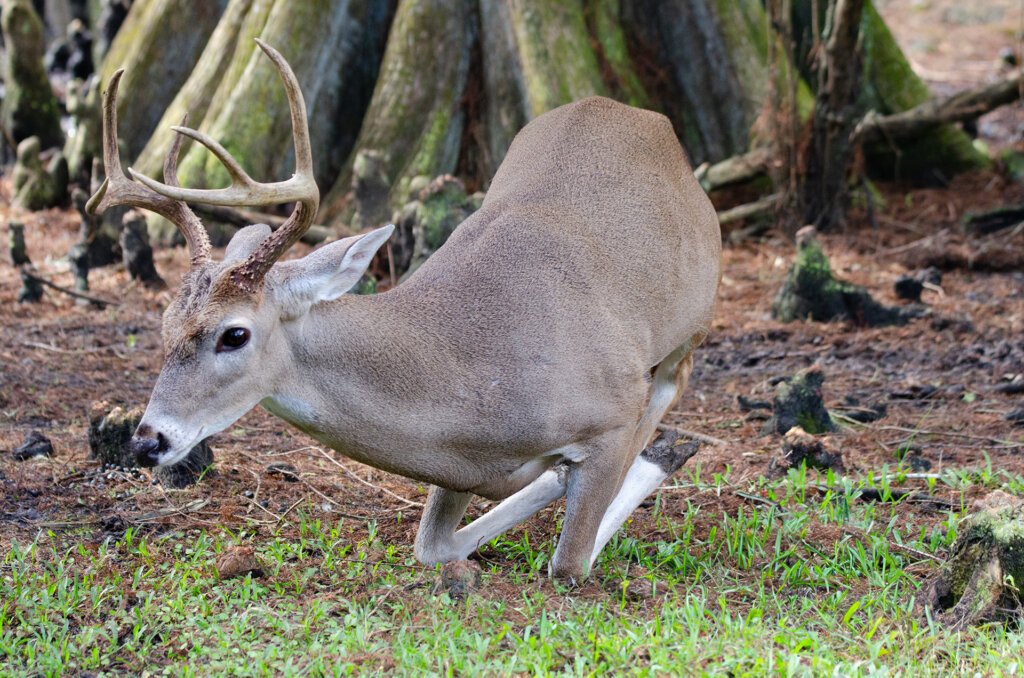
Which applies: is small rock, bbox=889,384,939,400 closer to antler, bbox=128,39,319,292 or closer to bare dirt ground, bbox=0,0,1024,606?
bare dirt ground, bbox=0,0,1024,606

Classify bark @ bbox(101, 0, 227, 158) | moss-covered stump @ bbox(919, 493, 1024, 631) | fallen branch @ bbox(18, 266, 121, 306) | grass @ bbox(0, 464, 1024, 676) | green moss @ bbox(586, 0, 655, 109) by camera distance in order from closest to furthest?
grass @ bbox(0, 464, 1024, 676)
moss-covered stump @ bbox(919, 493, 1024, 631)
fallen branch @ bbox(18, 266, 121, 306)
green moss @ bbox(586, 0, 655, 109)
bark @ bbox(101, 0, 227, 158)

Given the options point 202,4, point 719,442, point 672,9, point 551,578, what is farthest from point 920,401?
point 202,4

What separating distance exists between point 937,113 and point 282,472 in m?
7.61

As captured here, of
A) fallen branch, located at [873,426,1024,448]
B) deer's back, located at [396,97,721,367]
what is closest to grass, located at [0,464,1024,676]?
fallen branch, located at [873,426,1024,448]

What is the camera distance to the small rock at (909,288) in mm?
8344

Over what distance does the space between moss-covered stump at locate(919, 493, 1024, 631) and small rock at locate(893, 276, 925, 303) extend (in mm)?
4635

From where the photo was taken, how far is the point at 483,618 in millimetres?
3990

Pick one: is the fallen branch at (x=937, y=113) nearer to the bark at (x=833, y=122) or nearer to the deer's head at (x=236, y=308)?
the bark at (x=833, y=122)

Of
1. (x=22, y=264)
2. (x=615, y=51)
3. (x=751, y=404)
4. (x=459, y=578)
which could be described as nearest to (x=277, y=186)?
(x=459, y=578)

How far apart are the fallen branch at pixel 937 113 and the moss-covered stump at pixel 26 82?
936cm

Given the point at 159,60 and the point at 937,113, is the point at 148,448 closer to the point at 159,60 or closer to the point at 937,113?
the point at 937,113

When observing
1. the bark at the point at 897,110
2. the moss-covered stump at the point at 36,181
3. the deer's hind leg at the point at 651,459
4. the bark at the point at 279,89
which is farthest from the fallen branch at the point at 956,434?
the moss-covered stump at the point at 36,181

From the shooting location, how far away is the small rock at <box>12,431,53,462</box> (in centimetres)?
566

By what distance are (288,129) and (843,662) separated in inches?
328
